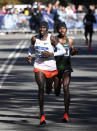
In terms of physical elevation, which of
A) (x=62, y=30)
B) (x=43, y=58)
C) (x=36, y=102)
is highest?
(x=62, y=30)

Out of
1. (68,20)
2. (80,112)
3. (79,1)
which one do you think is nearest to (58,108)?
(80,112)

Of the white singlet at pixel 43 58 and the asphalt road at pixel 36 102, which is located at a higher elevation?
the white singlet at pixel 43 58

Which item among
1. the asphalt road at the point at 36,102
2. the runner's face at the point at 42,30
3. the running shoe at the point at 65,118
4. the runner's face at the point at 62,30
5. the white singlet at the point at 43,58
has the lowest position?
the asphalt road at the point at 36,102

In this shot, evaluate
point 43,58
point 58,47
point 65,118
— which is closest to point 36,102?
point 58,47

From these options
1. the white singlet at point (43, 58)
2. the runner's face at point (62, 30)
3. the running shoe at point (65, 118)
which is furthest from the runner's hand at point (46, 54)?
the running shoe at point (65, 118)

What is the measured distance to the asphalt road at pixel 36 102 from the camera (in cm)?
1055

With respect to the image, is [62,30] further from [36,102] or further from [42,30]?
[36,102]

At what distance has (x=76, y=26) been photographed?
48500 millimetres

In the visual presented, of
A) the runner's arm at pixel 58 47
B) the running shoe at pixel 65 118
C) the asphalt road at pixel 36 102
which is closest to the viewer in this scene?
the asphalt road at pixel 36 102

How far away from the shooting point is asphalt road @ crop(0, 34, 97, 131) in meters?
10.6

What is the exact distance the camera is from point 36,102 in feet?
44.4

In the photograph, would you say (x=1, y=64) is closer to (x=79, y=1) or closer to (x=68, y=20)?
(x=68, y=20)

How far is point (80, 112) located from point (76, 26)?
3668 centimetres

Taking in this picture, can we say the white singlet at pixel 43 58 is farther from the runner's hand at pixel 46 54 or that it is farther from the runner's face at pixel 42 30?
the runner's face at pixel 42 30
